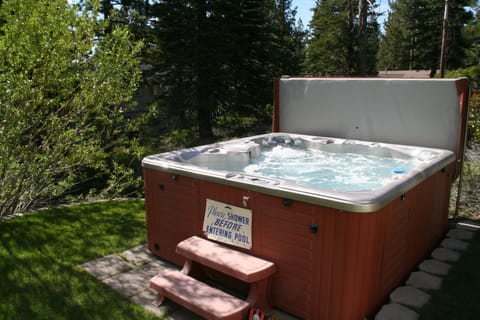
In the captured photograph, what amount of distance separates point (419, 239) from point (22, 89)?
3.60 m

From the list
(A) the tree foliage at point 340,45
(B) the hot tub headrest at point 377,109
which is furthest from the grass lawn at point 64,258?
(A) the tree foliage at point 340,45

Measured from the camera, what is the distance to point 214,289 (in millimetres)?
2477

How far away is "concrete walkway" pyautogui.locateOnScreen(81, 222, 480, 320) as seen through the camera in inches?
98.7

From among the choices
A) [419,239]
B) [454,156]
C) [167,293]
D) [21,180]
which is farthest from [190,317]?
[454,156]

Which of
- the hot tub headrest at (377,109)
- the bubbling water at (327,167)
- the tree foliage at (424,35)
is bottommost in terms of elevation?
the bubbling water at (327,167)

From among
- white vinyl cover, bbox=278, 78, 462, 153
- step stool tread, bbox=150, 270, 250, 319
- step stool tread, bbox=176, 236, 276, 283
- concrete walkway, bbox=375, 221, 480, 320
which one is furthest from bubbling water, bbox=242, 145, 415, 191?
step stool tread, bbox=150, 270, 250, 319

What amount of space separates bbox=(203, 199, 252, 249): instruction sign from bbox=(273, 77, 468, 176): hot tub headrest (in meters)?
2.35

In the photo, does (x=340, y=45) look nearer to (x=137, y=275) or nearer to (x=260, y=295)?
(x=137, y=275)

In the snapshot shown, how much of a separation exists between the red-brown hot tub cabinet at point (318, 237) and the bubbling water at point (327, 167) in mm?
568

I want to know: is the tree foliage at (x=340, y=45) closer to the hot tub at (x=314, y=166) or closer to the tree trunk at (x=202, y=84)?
the tree trunk at (x=202, y=84)

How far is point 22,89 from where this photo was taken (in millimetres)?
3516

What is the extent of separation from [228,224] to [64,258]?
A: 141 cm

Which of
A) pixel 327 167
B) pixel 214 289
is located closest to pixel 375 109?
pixel 327 167

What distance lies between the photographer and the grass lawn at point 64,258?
8.11 ft
